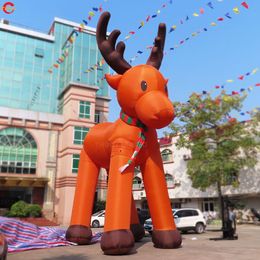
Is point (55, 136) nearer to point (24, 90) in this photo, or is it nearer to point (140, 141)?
point (24, 90)

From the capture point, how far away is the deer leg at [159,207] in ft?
28.3

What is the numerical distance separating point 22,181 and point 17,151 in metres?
2.94

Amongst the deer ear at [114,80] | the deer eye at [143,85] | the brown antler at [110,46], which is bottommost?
the deer eye at [143,85]

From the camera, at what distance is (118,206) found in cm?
797

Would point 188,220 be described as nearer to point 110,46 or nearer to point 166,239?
point 166,239

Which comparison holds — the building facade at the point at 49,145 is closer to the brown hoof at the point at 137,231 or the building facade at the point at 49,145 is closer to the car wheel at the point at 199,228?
the car wheel at the point at 199,228

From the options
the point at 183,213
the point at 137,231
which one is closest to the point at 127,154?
the point at 137,231

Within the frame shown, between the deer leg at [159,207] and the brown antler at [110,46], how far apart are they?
2.89 m

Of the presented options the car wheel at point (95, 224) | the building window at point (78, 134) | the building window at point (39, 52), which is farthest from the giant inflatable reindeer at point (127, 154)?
the building window at point (39, 52)

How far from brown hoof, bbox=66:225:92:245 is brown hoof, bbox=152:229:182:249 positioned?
2184mm

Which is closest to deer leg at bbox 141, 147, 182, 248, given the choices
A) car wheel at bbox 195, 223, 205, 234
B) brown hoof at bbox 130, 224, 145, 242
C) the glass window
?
brown hoof at bbox 130, 224, 145, 242

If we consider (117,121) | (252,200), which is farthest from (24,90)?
(117,121)

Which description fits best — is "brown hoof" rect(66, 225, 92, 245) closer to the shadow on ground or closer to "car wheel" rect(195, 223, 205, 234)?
the shadow on ground

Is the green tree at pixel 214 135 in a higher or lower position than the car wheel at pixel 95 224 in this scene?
higher
